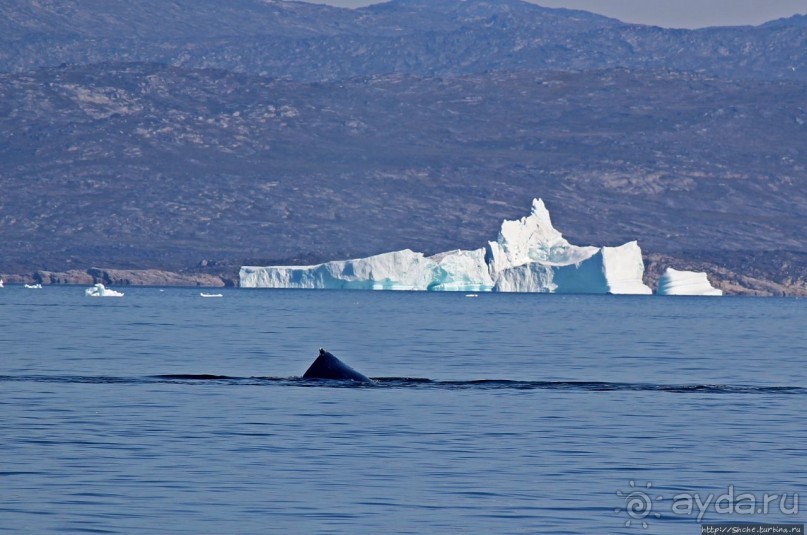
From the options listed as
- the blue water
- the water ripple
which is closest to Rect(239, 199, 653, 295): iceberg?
the blue water

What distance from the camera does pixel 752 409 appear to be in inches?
1631

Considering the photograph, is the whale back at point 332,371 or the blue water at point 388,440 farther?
the whale back at point 332,371

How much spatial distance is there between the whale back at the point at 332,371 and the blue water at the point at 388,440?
2.87ft

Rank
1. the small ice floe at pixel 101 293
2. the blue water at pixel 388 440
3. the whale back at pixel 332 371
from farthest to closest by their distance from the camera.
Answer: the small ice floe at pixel 101 293, the whale back at pixel 332 371, the blue water at pixel 388 440

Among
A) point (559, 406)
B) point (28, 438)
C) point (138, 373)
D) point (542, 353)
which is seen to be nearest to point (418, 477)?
point (28, 438)

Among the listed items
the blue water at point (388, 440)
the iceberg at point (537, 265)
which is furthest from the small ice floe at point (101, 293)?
the blue water at point (388, 440)

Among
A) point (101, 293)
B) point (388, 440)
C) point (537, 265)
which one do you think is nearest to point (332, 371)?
point (388, 440)

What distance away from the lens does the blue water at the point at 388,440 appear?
83.0 feet

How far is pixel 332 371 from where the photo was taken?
47438 mm

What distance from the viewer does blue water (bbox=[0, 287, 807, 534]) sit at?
25297mm

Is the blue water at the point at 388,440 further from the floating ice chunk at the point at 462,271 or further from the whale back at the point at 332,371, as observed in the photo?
the floating ice chunk at the point at 462,271

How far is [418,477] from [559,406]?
522 inches

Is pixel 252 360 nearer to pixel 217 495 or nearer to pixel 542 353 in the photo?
pixel 542 353

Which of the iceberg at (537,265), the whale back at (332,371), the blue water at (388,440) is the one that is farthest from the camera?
the iceberg at (537,265)
